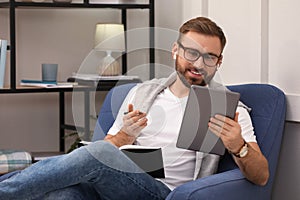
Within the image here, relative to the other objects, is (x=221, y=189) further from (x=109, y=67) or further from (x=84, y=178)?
(x=109, y=67)

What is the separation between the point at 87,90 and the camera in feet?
11.5

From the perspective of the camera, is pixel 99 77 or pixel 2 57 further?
pixel 99 77

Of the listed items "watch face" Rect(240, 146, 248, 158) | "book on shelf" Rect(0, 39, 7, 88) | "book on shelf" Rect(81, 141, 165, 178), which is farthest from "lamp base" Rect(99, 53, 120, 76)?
"watch face" Rect(240, 146, 248, 158)

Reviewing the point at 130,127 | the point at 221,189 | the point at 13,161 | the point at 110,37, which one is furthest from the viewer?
the point at 110,37

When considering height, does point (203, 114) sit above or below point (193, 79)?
below

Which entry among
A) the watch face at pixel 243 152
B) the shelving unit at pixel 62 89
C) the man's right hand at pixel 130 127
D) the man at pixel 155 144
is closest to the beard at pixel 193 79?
the man at pixel 155 144

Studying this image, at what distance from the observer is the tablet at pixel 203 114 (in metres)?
2.16

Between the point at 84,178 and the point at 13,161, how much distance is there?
991mm

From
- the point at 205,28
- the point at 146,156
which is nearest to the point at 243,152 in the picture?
the point at 146,156

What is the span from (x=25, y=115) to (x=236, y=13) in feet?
4.82

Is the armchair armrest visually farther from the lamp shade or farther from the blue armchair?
the lamp shade

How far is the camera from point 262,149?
237cm

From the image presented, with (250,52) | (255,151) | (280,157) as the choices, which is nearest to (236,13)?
(250,52)

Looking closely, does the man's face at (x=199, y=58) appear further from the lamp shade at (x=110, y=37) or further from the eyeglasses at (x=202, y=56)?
the lamp shade at (x=110, y=37)
